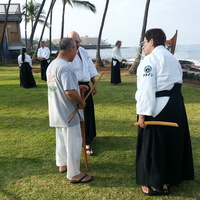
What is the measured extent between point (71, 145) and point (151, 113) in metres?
1.04

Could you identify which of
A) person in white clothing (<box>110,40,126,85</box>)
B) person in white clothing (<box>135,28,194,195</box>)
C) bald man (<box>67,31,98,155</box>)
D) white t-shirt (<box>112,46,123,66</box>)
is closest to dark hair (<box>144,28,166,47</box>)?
person in white clothing (<box>135,28,194,195</box>)

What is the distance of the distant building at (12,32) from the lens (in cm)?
2528

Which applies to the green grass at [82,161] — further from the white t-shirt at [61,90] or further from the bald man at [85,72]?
the white t-shirt at [61,90]

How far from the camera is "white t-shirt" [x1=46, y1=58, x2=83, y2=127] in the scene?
8.20 feet

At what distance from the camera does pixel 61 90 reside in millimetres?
2584

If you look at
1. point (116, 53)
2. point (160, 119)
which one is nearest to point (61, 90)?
point (160, 119)

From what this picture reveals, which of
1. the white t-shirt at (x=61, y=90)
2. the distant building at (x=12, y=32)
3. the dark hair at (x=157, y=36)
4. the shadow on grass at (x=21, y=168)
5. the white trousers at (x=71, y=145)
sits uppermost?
the distant building at (x=12, y=32)

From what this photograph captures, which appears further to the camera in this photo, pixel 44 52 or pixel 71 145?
pixel 44 52

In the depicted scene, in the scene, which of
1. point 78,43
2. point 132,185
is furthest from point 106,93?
point 132,185

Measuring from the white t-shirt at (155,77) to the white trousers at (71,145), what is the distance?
868 millimetres

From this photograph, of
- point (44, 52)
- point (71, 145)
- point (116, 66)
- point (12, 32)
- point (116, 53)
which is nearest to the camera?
point (71, 145)

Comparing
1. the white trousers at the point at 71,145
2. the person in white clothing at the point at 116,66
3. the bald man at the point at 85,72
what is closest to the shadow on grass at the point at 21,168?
the white trousers at the point at 71,145

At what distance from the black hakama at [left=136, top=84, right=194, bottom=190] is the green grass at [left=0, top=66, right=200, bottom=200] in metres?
0.26

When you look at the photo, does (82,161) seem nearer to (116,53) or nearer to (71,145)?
(71,145)
